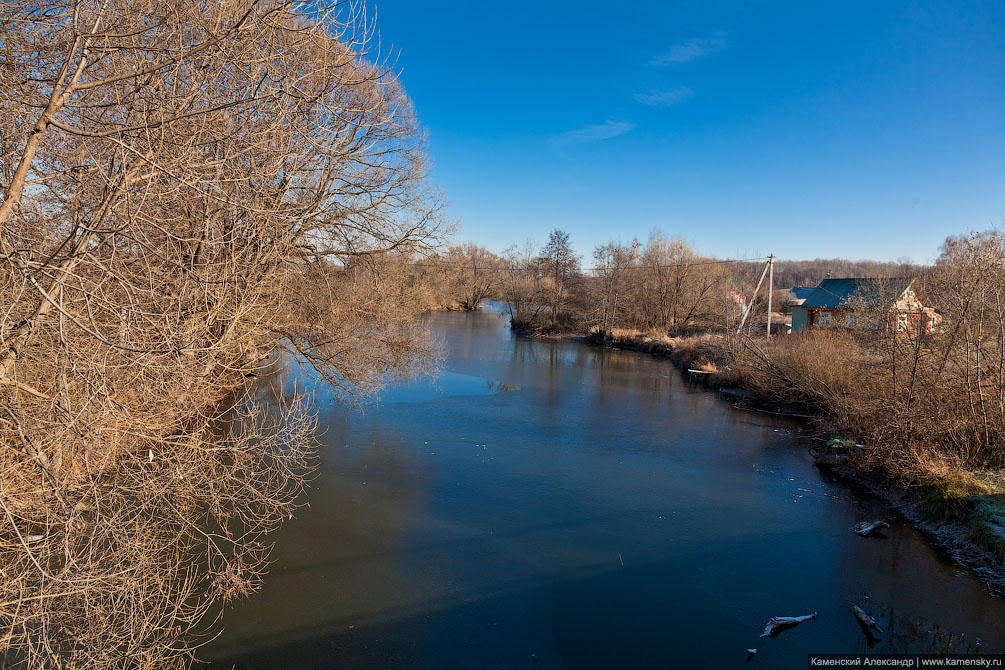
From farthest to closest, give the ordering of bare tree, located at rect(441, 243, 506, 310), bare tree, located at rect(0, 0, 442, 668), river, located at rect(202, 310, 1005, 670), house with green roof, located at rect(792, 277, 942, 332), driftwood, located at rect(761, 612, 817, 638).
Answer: bare tree, located at rect(441, 243, 506, 310) → house with green roof, located at rect(792, 277, 942, 332) → driftwood, located at rect(761, 612, 817, 638) → river, located at rect(202, 310, 1005, 670) → bare tree, located at rect(0, 0, 442, 668)

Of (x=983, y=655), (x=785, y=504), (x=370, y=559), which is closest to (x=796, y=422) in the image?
(x=785, y=504)

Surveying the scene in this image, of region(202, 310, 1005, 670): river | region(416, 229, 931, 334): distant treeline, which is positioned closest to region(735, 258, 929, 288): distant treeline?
region(416, 229, 931, 334): distant treeline

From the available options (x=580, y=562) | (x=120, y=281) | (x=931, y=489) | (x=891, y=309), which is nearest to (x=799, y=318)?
(x=891, y=309)

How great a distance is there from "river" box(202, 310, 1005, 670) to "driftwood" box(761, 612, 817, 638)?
65mm

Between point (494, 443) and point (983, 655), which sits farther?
point (494, 443)

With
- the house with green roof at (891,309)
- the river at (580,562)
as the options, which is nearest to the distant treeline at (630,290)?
the house with green roof at (891,309)

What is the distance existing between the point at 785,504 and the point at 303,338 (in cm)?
763

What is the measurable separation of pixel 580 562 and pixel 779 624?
1.89 m

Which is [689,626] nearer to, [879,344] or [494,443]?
[494,443]

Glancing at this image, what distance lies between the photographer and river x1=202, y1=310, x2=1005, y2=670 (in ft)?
14.5

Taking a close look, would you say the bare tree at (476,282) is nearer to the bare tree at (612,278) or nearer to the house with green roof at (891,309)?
the bare tree at (612,278)

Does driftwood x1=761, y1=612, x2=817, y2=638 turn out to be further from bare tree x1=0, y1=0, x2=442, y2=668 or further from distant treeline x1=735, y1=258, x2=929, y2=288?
distant treeline x1=735, y1=258, x2=929, y2=288

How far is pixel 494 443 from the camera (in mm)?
9555

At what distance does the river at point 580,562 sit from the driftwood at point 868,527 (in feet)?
A: 0.48
